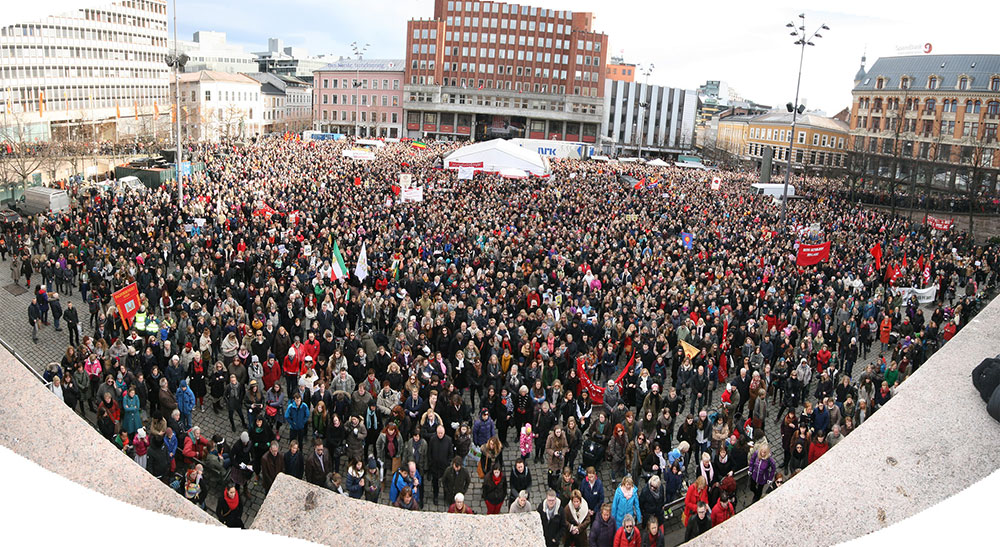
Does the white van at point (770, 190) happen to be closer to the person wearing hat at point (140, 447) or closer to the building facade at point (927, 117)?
the building facade at point (927, 117)

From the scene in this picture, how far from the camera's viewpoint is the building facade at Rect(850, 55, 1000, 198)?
53.3 metres

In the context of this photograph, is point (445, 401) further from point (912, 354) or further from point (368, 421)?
point (912, 354)

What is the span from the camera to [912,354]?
1283cm

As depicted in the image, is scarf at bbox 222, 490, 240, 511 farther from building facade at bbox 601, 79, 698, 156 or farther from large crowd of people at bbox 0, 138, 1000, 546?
building facade at bbox 601, 79, 698, 156

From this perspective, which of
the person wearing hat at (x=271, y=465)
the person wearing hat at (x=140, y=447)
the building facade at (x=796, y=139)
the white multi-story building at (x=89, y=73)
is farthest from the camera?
the building facade at (x=796, y=139)

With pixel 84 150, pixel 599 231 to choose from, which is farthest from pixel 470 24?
pixel 599 231

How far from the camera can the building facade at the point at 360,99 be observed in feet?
296

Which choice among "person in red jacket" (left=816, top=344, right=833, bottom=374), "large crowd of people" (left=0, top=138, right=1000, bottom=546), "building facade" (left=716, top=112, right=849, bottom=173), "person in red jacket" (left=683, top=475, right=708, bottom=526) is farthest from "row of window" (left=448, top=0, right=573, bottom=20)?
"person in red jacket" (left=683, top=475, right=708, bottom=526)

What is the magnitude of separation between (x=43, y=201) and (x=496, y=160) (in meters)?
20.8

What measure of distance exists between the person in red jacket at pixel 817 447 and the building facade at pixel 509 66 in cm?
8258

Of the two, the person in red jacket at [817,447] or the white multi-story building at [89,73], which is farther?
the white multi-story building at [89,73]

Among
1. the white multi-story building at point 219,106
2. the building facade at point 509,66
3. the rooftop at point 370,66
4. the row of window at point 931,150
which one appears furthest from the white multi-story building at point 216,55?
the row of window at point 931,150

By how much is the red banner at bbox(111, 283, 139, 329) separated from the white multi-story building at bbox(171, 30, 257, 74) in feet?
393

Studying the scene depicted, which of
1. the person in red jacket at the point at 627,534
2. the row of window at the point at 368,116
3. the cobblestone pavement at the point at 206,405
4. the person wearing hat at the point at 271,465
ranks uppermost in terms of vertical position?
the row of window at the point at 368,116
